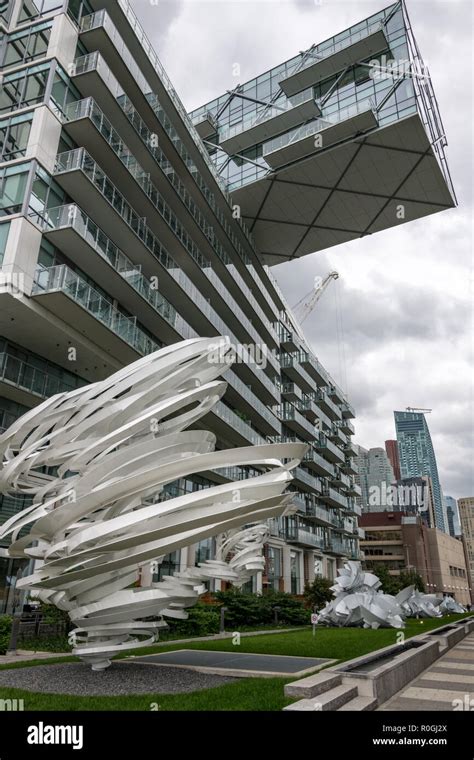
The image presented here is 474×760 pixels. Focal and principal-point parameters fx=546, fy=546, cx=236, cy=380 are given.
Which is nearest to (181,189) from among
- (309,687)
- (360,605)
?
(360,605)

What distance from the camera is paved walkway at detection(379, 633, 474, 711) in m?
8.48

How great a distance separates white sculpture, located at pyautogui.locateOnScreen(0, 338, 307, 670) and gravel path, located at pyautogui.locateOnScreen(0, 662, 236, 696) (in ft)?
1.54

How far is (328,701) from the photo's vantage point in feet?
23.0

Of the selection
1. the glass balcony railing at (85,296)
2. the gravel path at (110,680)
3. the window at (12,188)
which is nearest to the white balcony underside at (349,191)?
the glass balcony railing at (85,296)

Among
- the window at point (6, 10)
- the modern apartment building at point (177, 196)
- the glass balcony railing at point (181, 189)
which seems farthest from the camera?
the glass balcony railing at point (181, 189)

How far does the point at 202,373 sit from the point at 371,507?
156 m

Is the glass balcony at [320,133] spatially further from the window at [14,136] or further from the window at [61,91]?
the window at [14,136]

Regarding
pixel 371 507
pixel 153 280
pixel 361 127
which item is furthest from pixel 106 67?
pixel 371 507

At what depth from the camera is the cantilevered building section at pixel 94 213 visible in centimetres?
2198

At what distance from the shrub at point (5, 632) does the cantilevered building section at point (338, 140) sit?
3252 cm

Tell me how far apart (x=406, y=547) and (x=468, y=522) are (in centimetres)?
7619

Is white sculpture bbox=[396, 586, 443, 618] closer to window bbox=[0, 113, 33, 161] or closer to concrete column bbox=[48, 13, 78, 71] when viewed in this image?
window bbox=[0, 113, 33, 161]

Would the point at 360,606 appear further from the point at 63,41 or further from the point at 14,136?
the point at 63,41

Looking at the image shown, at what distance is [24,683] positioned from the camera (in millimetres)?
9633
